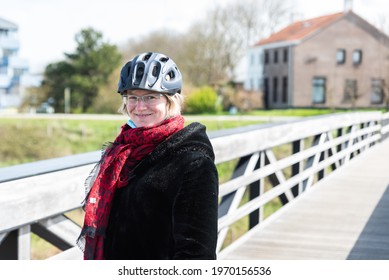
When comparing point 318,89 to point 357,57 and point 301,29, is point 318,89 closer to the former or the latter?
point 357,57

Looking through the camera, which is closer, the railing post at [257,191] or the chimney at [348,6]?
the railing post at [257,191]

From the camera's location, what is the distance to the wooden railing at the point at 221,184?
8.49 feet

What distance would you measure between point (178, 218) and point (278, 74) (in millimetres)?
45971

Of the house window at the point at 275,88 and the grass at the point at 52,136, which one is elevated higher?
the house window at the point at 275,88

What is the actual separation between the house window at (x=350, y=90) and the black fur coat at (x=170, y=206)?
41.2 m

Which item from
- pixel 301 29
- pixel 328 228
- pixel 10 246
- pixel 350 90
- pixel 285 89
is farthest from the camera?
pixel 301 29

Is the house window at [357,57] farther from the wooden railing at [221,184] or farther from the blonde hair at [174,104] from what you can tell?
the blonde hair at [174,104]

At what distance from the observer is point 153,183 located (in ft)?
7.00

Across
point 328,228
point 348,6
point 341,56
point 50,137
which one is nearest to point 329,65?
point 341,56

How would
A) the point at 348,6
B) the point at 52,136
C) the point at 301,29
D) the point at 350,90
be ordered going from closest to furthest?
the point at 52,136, the point at 350,90, the point at 348,6, the point at 301,29

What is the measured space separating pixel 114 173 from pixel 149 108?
0.74ft

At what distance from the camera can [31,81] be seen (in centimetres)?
5438

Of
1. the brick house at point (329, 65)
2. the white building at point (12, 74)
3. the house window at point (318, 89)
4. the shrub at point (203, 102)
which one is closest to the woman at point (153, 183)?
the shrub at point (203, 102)

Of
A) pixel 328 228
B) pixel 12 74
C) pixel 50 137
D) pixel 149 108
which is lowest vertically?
pixel 50 137
